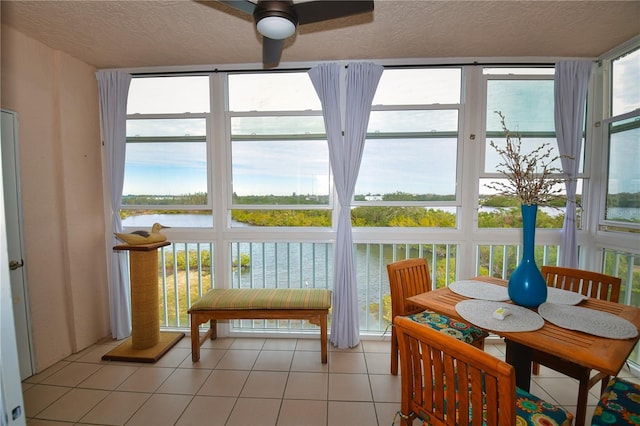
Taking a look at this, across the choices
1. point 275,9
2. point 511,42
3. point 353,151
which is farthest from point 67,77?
point 511,42

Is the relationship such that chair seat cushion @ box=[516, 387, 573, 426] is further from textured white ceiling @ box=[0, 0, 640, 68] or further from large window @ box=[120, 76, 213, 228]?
large window @ box=[120, 76, 213, 228]

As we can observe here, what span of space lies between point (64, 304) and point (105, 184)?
3.90ft

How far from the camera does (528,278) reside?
1.64m

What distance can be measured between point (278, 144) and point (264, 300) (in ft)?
4.97

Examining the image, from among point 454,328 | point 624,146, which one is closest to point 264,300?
point 454,328

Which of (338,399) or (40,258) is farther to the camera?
(40,258)

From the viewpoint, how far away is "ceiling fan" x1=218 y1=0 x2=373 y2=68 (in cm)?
140

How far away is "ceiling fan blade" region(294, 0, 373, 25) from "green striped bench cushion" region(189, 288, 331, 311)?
2.02 meters

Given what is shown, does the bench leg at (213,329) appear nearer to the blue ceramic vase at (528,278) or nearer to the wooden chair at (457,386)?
the wooden chair at (457,386)

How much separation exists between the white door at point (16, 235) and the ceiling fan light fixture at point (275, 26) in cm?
220

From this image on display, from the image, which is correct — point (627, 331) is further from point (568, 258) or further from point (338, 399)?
point (338, 399)

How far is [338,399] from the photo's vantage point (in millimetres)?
2018

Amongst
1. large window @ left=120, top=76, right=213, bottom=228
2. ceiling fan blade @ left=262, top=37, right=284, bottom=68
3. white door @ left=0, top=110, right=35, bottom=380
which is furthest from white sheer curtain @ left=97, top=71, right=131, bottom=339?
ceiling fan blade @ left=262, top=37, right=284, bottom=68

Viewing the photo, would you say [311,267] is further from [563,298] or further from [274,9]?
[274,9]
